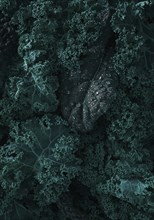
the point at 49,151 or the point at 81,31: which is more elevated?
Result: the point at 81,31

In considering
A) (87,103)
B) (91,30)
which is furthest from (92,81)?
(91,30)

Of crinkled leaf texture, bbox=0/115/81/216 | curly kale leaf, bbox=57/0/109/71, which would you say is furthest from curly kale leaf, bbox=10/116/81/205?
curly kale leaf, bbox=57/0/109/71

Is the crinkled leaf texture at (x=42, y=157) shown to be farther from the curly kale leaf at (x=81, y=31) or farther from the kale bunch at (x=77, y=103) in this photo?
the curly kale leaf at (x=81, y=31)

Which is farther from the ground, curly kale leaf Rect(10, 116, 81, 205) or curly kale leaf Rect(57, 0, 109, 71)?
curly kale leaf Rect(57, 0, 109, 71)

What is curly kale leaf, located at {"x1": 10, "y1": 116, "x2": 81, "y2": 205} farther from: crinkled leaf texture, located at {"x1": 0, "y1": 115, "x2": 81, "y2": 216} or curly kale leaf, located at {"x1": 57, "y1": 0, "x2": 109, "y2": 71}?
curly kale leaf, located at {"x1": 57, "y1": 0, "x2": 109, "y2": 71}

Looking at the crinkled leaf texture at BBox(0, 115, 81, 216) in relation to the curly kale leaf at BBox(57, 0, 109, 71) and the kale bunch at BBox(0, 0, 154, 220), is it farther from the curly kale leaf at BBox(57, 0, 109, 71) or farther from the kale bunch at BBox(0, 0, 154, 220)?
the curly kale leaf at BBox(57, 0, 109, 71)

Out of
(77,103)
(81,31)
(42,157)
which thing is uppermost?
(81,31)

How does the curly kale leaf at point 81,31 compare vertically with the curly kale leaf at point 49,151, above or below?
above

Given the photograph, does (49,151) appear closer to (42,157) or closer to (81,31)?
(42,157)

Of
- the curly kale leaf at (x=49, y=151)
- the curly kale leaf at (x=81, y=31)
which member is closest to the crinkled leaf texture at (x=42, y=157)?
the curly kale leaf at (x=49, y=151)

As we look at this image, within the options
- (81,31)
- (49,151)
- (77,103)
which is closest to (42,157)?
(49,151)

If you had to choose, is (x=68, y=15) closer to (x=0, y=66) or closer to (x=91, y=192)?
(x=0, y=66)
